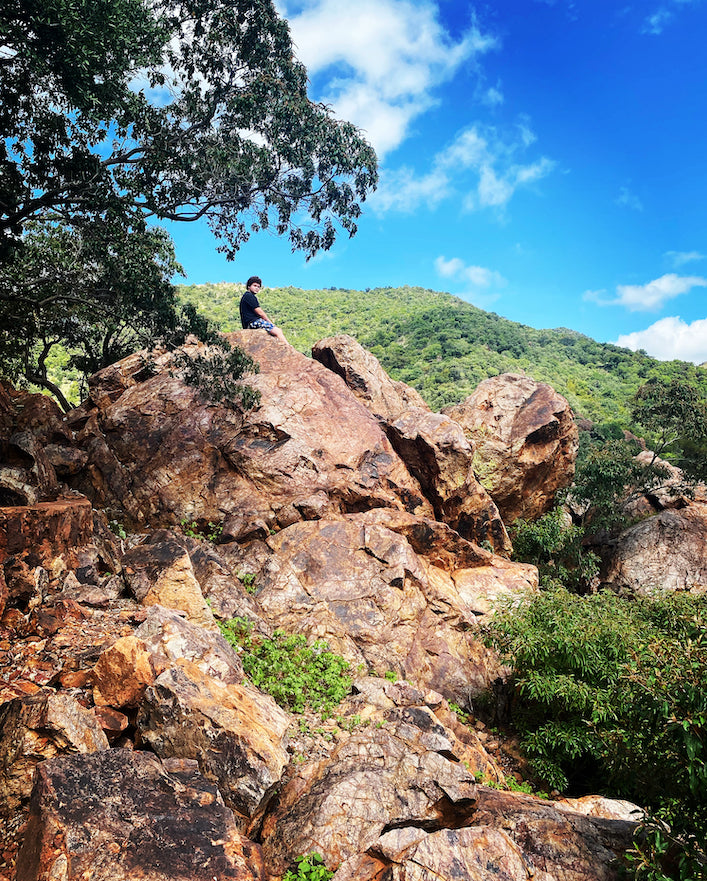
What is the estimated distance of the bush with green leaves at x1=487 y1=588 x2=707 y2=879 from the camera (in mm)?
4594

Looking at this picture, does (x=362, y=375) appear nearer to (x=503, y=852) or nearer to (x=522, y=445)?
(x=522, y=445)

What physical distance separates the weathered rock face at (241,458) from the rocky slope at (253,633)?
57mm

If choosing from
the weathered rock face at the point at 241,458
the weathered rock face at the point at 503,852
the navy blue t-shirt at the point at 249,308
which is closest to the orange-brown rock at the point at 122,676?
the weathered rock face at the point at 503,852

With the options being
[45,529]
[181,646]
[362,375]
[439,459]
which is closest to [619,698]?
[181,646]

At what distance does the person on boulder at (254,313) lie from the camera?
16578 mm

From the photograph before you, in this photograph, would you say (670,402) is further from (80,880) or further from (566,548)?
(80,880)

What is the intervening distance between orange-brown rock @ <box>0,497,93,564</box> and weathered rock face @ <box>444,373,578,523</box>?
13.3 meters

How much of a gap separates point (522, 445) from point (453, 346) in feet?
113

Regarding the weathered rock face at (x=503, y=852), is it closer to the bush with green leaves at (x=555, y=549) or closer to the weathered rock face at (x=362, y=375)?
the weathered rock face at (x=362, y=375)

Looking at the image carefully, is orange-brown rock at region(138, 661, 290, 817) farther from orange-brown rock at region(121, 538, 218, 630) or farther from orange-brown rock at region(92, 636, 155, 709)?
orange-brown rock at region(121, 538, 218, 630)

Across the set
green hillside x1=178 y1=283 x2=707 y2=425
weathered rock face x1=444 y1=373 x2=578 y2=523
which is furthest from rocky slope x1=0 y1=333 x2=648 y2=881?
green hillside x1=178 y1=283 x2=707 y2=425

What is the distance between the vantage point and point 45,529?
816 centimetres

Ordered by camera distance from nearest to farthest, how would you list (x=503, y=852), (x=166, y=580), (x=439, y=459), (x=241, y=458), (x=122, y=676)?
(x=503, y=852), (x=122, y=676), (x=166, y=580), (x=241, y=458), (x=439, y=459)

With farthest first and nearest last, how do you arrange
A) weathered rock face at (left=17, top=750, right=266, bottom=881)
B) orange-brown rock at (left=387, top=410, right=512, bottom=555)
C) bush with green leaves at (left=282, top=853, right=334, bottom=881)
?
orange-brown rock at (left=387, top=410, right=512, bottom=555), bush with green leaves at (left=282, top=853, right=334, bottom=881), weathered rock face at (left=17, top=750, right=266, bottom=881)
